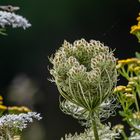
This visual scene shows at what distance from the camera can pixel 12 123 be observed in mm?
4449

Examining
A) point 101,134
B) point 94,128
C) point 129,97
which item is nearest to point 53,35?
point 129,97

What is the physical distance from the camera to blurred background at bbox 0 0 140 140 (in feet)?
37.2

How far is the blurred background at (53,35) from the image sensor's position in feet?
37.2

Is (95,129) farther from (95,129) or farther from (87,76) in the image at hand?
(87,76)

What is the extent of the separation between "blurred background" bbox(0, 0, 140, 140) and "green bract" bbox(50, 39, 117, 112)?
6419 mm

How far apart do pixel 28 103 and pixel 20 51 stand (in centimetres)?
258

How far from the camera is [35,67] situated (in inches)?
467

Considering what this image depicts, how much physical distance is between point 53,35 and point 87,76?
729 cm

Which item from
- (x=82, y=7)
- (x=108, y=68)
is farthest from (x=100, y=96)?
(x=82, y=7)

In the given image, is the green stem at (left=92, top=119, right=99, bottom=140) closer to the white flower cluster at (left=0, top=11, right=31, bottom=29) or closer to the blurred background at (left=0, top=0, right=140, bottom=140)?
the white flower cluster at (left=0, top=11, right=31, bottom=29)

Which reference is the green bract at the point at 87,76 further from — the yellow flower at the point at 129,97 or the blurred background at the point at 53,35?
the blurred background at the point at 53,35

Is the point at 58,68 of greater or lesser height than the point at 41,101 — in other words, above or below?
below

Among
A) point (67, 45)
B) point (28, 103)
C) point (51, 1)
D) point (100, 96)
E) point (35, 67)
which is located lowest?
point (100, 96)

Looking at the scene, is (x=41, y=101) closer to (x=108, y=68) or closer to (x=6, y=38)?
(x=6, y=38)
